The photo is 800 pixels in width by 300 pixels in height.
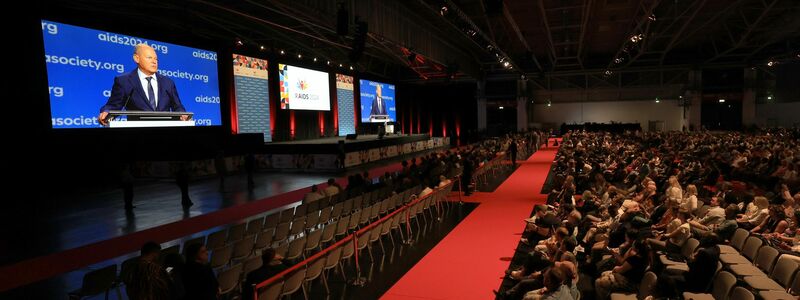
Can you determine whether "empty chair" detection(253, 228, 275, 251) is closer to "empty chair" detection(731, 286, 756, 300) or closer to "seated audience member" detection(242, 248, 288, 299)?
"seated audience member" detection(242, 248, 288, 299)

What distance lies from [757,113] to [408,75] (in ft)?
87.2

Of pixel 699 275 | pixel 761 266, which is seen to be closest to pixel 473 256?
pixel 699 275

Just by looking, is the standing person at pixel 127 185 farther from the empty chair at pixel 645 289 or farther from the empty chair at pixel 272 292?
the empty chair at pixel 645 289

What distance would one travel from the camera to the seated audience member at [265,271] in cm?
449

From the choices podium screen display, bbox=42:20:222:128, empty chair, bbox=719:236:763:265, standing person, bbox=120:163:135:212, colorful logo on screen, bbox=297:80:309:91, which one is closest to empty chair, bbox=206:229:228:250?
standing person, bbox=120:163:135:212

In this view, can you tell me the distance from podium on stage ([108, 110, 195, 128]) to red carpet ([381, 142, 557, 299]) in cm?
1016

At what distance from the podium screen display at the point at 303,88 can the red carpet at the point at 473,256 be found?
514 inches

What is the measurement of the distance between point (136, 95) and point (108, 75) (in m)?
0.97

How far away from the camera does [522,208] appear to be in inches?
419

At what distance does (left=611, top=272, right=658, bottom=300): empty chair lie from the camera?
4.21 m

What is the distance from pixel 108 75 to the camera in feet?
42.6

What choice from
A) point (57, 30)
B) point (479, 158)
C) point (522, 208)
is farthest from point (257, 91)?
point (522, 208)

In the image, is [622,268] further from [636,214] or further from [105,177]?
[105,177]

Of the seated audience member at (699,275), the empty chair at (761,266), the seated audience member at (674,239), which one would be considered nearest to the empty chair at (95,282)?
the seated audience member at (699,275)
